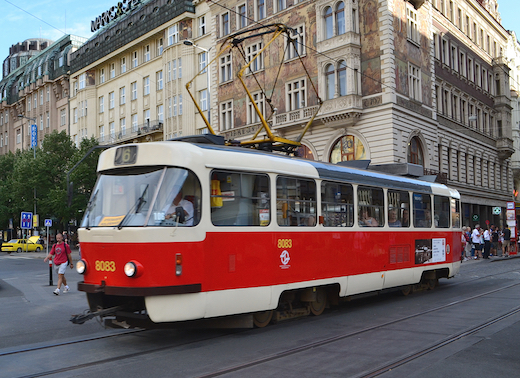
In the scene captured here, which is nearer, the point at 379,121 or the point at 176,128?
the point at 379,121

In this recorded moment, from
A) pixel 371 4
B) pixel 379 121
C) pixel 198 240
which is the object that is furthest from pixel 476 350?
pixel 371 4

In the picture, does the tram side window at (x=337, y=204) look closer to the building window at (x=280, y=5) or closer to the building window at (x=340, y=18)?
the building window at (x=340, y=18)

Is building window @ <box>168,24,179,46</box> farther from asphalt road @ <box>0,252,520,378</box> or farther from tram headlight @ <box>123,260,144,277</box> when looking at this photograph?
tram headlight @ <box>123,260,144,277</box>

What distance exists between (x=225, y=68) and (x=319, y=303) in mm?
31692

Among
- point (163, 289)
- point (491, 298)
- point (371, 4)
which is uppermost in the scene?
point (371, 4)

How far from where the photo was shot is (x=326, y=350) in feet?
24.3

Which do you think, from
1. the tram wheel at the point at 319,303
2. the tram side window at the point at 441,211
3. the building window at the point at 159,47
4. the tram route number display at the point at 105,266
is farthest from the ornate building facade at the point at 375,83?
the tram route number display at the point at 105,266

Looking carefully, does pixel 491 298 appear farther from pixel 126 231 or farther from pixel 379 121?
pixel 379 121

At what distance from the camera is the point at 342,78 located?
1262 inches

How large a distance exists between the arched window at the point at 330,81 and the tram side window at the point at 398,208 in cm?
2024

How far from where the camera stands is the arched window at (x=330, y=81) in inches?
1278

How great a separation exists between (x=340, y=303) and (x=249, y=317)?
13.4ft

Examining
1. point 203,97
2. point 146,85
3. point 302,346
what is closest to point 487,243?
point 302,346

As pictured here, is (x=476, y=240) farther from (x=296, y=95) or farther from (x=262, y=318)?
(x=262, y=318)
